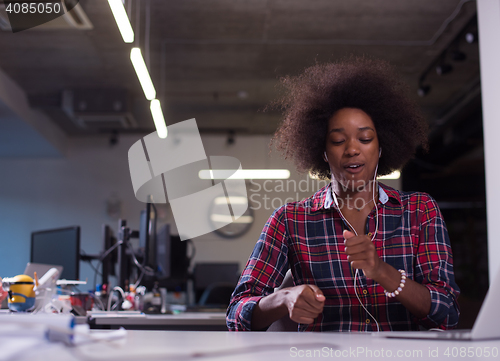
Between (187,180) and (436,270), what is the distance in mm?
5748

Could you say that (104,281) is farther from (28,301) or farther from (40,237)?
(28,301)

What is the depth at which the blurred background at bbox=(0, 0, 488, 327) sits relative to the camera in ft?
13.3

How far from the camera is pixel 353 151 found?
1431 mm

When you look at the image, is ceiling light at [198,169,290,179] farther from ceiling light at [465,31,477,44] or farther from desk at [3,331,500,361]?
desk at [3,331,500,361]

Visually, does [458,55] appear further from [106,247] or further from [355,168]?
[106,247]

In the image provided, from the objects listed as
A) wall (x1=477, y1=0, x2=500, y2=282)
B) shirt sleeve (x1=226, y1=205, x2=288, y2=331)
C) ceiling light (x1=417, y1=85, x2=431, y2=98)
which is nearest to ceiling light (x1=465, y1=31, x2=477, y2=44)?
ceiling light (x1=417, y1=85, x2=431, y2=98)

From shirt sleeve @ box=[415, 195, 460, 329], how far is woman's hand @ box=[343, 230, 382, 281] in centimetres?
27

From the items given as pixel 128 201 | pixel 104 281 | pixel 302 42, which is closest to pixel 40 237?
pixel 104 281

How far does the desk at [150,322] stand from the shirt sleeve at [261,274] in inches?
41.5

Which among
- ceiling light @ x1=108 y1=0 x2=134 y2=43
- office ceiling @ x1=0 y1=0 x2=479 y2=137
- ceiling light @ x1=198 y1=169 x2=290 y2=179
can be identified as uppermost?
office ceiling @ x1=0 y1=0 x2=479 y2=137

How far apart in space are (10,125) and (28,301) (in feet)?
15.2

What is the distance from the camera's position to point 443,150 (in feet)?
22.5

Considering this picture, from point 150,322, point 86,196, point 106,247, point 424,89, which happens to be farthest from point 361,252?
point 86,196

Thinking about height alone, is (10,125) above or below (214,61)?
below
